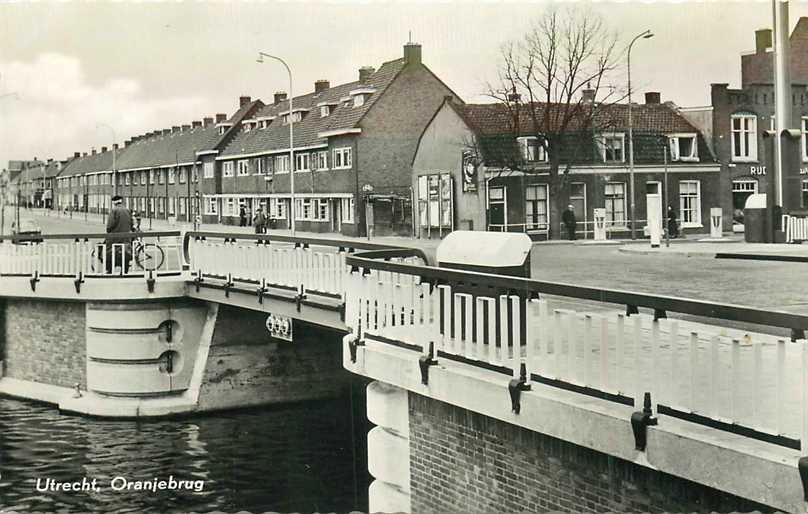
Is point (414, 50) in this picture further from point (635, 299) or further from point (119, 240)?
point (119, 240)

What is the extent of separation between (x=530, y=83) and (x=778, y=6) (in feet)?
17.1

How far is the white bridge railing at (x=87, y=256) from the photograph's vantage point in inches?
656

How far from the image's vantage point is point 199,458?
14.0 m

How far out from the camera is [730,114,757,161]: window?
43.4 ft

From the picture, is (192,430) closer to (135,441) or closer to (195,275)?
(135,441)

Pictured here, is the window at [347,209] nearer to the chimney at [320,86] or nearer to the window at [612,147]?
the chimney at [320,86]

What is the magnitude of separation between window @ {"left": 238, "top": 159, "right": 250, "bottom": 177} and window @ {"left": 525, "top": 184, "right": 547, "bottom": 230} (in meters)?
32.8

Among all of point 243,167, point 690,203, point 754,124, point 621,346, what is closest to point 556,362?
A: point 621,346

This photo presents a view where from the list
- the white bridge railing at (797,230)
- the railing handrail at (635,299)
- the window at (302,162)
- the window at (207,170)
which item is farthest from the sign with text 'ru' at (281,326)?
the window at (207,170)

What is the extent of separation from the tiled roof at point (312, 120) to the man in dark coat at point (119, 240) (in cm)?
1631

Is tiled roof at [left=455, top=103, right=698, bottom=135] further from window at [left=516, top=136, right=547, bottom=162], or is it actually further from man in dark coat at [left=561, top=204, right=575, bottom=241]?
man in dark coat at [left=561, top=204, right=575, bottom=241]

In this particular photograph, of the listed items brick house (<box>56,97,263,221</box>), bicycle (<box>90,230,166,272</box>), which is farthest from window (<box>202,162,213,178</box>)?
bicycle (<box>90,230,166,272</box>)

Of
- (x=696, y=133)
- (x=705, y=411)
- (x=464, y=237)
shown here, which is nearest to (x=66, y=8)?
(x=464, y=237)

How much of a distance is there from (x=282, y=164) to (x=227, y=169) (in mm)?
7156
